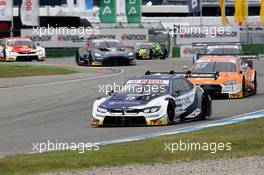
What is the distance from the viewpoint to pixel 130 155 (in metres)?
11.4

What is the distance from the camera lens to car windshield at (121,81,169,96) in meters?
17.2

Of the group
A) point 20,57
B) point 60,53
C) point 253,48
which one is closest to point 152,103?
point 20,57

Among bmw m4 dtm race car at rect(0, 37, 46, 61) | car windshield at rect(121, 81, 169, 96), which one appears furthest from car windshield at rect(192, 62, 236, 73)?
bmw m4 dtm race car at rect(0, 37, 46, 61)

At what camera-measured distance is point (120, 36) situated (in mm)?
58344

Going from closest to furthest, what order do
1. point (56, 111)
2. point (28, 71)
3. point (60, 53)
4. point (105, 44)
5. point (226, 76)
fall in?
point (56, 111) < point (226, 76) < point (28, 71) < point (105, 44) < point (60, 53)

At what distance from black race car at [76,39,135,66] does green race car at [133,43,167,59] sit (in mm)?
9275

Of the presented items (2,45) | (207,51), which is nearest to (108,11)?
(2,45)

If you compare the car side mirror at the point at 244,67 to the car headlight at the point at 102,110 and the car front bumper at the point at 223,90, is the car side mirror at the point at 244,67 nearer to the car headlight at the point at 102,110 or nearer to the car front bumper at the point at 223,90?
the car front bumper at the point at 223,90

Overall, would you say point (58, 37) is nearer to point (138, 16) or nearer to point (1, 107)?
point (138, 16)

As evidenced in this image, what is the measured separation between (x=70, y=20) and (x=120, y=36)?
8.00 metres

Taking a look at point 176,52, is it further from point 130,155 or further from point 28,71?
point 130,155

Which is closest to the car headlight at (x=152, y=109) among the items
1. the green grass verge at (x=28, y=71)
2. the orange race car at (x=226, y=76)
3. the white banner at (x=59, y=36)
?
the orange race car at (x=226, y=76)

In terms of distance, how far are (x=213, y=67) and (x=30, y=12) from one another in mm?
33458

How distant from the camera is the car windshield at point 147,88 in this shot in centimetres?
1719
